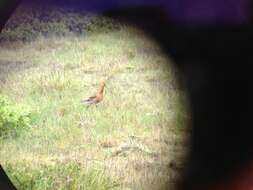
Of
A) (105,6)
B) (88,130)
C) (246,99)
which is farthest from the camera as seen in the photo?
(88,130)

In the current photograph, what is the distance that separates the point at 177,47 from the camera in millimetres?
2092

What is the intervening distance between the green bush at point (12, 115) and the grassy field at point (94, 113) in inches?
1.3

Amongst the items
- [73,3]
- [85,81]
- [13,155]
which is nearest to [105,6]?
[73,3]

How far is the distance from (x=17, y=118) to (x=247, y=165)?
3.80ft

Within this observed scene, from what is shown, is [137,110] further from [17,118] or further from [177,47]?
[17,118]

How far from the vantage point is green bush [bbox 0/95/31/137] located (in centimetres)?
236

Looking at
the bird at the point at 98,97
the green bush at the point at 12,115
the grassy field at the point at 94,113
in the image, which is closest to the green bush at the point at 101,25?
the grassy field at the point at 94,113

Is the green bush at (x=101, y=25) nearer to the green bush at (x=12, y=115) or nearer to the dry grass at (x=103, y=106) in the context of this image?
the dry grass at (x=103, y=106)

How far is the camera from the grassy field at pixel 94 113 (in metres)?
2.23

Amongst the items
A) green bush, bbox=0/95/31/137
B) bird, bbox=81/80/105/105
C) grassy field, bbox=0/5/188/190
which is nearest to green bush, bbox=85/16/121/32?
grassy field, bbox=0/5/188/190

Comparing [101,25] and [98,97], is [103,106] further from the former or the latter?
[101,25]

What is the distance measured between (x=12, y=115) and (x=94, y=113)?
431 mm

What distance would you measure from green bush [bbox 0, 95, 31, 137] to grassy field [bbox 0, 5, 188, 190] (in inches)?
1.3

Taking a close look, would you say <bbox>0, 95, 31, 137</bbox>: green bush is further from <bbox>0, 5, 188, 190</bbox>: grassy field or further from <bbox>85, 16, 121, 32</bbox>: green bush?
<bbox>85, 16, 121, 32</bbox>: green bush
